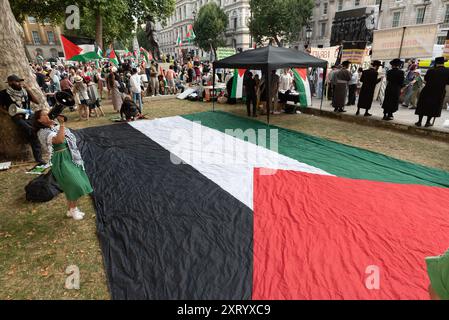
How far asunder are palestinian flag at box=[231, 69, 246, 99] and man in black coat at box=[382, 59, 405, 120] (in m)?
6.26

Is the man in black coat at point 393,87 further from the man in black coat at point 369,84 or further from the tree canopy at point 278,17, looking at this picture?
the tree canopy at point 278,17

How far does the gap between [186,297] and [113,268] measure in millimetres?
989

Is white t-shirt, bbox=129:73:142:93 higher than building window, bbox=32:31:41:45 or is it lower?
lower

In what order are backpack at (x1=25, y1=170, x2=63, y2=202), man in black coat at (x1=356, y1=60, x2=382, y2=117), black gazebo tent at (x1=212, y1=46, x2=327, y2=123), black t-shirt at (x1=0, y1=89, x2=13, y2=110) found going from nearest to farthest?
backpack at (x1=25, y1=170, x2=63, y2=202)
black t-shirt at (x1=0, y1=89, x2=13, y2=110)
black gazebo tent at (x1=212, y1=46, x2=327, y2=123)
man in black coat at (x1=356, y1=60, x2=382, y2=117)

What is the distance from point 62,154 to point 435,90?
955 cm

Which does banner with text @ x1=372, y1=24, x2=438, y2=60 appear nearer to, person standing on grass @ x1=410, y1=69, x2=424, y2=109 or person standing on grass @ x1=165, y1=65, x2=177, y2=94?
person standing on grass @ x1=410, y1=69, x2=424, y2=109

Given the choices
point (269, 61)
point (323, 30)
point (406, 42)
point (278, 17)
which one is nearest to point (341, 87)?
point (406, 42)

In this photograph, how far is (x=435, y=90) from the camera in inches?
298

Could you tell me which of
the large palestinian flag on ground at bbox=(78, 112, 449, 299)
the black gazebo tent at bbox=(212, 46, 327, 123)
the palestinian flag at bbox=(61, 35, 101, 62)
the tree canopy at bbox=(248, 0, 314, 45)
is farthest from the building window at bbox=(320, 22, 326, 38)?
the large palestinian flag on ground at bbox=(78, 112, 449, 299)

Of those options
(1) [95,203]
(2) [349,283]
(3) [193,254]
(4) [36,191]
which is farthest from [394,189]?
(4) [36,191]

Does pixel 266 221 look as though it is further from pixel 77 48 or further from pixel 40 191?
pixel 77 48

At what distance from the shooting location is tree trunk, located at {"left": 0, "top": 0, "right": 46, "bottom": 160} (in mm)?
5691

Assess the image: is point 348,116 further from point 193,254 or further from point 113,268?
point 113,268

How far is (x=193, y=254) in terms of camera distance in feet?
10.7
